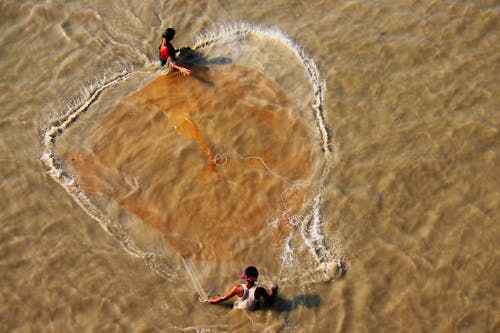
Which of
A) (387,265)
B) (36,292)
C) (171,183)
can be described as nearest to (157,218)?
(171,183)

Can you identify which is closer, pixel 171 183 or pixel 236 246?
pixel 236 246

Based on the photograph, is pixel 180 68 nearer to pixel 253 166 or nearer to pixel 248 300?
pixel 253 166

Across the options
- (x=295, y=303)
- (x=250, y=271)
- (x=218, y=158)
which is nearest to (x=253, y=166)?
(x=218, y=158)

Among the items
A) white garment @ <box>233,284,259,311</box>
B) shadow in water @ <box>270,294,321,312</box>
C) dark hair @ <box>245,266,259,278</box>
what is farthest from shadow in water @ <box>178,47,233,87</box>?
shadow in water @ <box>270,294,321,312</box>

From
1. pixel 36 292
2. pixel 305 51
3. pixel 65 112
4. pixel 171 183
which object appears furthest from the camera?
pixel 305 51

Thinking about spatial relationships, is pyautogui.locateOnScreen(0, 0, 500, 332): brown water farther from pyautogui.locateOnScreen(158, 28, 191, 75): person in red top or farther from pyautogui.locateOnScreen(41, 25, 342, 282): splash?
pyautogui.locateOnScreen(158, 28, 191, 75): person in red top

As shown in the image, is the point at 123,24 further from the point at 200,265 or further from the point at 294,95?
the point at 200,265

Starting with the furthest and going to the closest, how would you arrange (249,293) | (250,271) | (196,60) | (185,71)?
(196,60)
(185,71)
(249,293)
(250,271)
